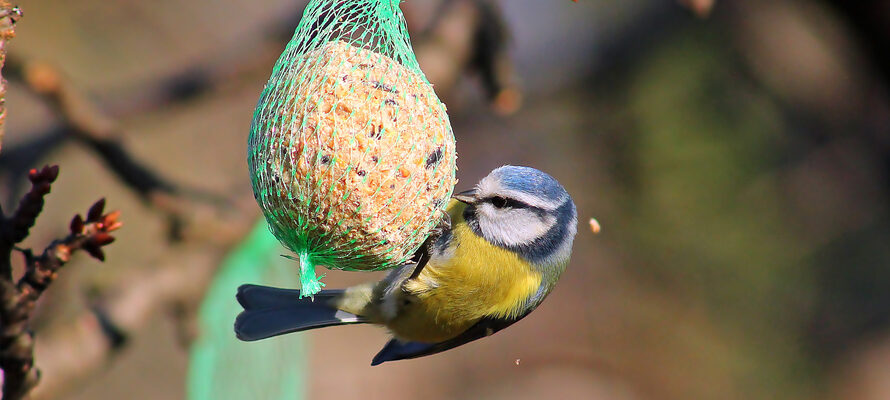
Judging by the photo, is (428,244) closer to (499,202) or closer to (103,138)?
(499,202)

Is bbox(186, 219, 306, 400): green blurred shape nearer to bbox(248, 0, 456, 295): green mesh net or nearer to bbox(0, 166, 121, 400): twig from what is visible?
bbox(248, 0, 456, 295): green mesh net

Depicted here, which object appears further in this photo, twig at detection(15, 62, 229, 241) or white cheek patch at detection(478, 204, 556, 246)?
twig at detection(15, 62, 229, 241)

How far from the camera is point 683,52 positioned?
5082 millimetres

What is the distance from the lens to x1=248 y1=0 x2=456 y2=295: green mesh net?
141 cm

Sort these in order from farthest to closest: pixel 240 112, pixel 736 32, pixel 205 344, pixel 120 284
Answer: pixel 736 32
pixel 240 112
pixel 205 344
pixel 120 284

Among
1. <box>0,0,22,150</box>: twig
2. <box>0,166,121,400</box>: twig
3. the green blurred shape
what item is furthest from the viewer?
the green blurred shape

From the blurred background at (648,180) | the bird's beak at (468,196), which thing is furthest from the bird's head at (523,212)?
the blurred background at (648,180)

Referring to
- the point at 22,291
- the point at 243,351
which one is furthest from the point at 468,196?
the point at 243,351

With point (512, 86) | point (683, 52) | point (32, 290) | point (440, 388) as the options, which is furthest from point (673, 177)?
point (32, 290)

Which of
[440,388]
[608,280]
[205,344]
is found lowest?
[440,388]

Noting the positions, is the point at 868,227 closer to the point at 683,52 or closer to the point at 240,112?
the point at 683,52

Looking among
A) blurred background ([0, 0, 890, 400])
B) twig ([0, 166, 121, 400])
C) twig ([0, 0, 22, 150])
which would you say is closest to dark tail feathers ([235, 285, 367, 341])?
twig ([0, 166, 121, 400])

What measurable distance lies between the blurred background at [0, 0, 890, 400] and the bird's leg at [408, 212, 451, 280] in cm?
186

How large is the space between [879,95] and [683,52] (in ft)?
3.89
